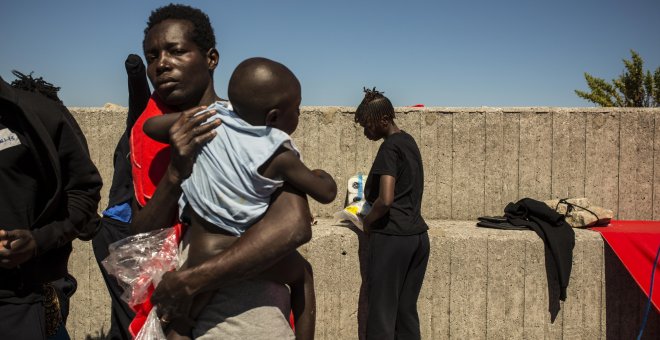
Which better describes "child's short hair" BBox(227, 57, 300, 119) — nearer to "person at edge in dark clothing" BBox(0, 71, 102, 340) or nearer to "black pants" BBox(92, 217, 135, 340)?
"person at edge in dark clothing" BBox(0, 71, 102, 340)

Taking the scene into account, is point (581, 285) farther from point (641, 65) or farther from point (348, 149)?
point (641, 65)

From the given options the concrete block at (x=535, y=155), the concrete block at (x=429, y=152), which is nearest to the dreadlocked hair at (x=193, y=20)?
the concrete block at (x=429, y=152)

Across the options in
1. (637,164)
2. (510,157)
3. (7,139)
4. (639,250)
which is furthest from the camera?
(510,157)

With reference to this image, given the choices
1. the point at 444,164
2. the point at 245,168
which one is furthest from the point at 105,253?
the point at 444,164

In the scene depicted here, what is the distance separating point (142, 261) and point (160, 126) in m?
0.41

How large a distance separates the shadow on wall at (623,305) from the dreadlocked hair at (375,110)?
2.14 meters

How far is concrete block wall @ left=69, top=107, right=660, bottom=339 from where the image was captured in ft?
15.3

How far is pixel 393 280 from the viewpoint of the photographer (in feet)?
13.5

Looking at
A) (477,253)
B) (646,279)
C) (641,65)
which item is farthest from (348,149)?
(641,65)

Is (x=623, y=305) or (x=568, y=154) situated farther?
(x=568, y=154)

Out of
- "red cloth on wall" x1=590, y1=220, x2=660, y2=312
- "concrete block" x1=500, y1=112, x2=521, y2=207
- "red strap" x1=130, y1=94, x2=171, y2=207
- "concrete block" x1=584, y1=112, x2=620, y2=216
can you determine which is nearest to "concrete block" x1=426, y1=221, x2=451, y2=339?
"concrete block" x1=500, y1=112, x2=521, y2=207

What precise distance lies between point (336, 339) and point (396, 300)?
1.03 metres

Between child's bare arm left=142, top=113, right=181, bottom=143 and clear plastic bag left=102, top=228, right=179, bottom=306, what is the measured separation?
284 millimetres

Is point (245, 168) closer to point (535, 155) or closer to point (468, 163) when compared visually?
point (468, 163)
